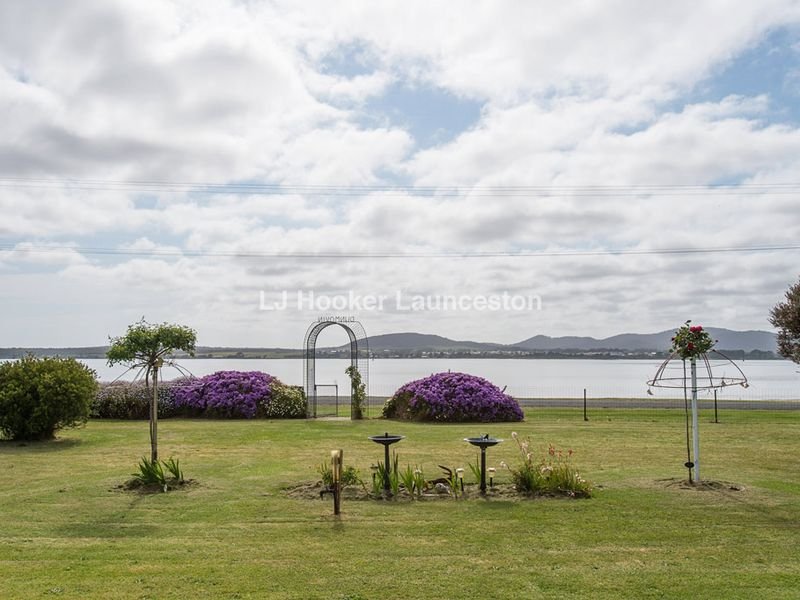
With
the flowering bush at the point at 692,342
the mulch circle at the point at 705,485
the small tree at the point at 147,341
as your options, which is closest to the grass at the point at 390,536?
the mulch circle at the point at 705,485

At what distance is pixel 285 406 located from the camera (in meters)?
25.9

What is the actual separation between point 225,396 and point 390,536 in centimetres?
1879

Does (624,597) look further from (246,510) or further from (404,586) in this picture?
(246,510)

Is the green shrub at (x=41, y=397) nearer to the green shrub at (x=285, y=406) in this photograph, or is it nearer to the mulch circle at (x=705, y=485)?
the green shrub at (x=285, y=406)

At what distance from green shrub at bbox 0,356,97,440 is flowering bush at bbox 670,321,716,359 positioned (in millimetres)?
14040

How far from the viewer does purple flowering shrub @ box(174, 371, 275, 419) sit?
25688mm

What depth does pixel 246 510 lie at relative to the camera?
9.53m

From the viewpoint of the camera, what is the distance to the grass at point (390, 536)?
649 centimetres

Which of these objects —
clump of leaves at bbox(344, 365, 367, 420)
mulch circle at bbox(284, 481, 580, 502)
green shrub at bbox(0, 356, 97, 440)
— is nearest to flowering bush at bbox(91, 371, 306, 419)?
clump of leaves at bbox(344, 365, 367, 420)

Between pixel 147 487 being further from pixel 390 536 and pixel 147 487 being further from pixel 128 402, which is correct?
pixel 128 402

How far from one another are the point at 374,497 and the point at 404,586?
3.93m

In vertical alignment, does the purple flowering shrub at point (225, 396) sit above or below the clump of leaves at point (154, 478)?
above

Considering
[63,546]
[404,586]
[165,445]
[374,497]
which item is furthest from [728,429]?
[63,546]

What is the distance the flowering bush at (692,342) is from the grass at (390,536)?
82.6 inches
